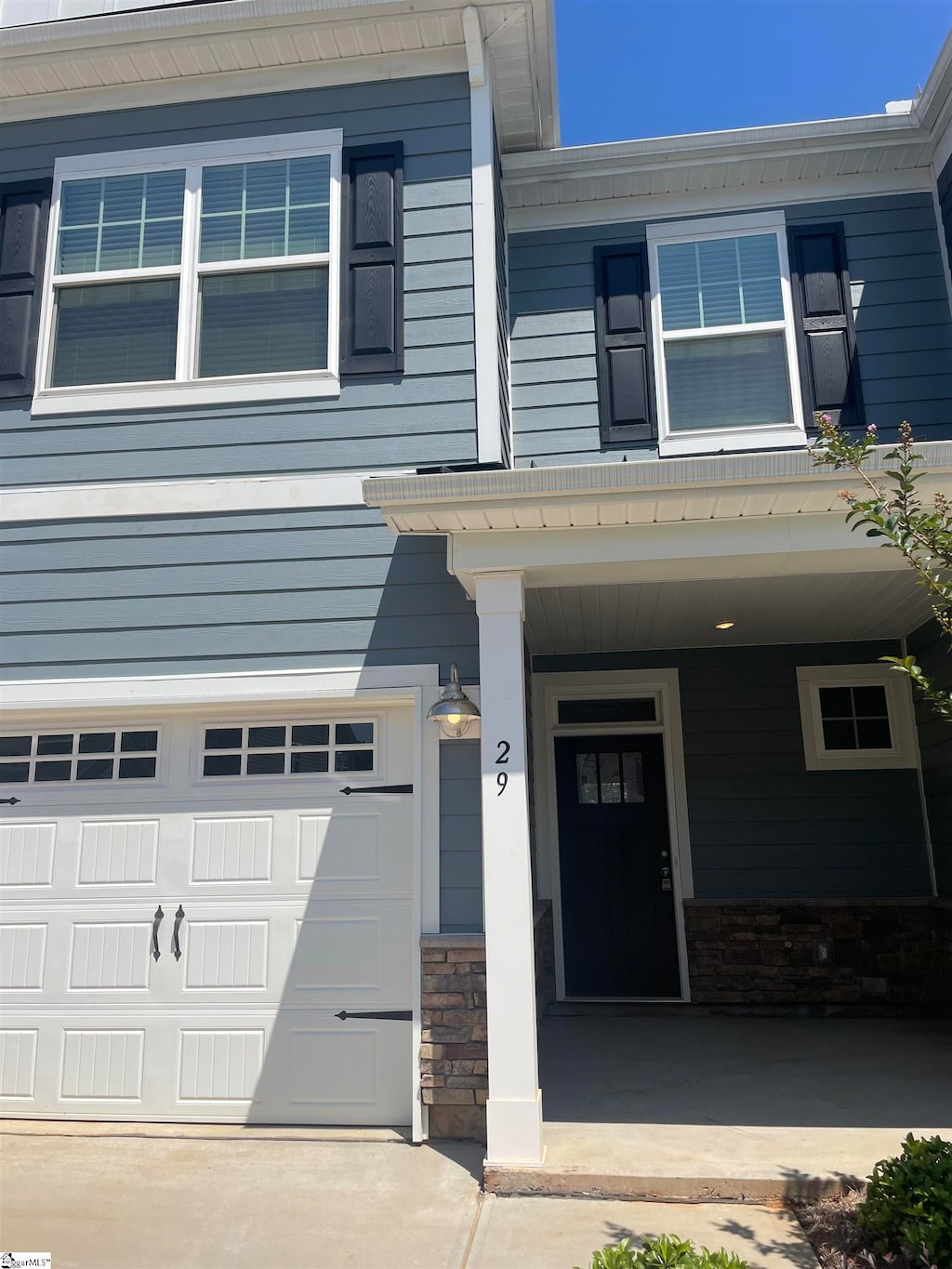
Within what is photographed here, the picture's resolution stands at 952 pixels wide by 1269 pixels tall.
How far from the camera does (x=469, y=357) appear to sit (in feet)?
17.0

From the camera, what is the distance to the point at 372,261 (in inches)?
210

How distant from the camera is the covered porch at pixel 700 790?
4.25 meters

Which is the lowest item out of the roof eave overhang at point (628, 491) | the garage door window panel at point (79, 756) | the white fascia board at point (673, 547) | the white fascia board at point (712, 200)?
the garage door window panel at point (79, 756)

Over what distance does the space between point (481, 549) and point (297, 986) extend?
2337mm

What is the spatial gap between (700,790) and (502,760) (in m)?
3.11

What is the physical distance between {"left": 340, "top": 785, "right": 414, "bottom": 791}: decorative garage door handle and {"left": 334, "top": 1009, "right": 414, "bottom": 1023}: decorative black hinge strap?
1046 millimetres

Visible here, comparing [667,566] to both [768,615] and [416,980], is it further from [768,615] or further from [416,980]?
[416,980]

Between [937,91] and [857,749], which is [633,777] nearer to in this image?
[857,749]

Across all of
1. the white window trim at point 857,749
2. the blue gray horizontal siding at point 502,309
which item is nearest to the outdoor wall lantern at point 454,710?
the blue gray horizontal siding at point 502,309

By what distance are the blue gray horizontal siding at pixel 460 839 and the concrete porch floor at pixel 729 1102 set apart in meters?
0.97

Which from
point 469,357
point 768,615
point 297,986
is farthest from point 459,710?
point 768,615

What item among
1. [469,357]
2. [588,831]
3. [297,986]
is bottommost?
[297,986]

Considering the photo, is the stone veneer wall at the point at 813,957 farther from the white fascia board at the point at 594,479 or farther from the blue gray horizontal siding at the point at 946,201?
the blue gray horizontal siding at the point at 946,201

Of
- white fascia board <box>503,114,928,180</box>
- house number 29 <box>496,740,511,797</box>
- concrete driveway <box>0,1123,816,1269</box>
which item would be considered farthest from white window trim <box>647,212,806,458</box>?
concrete driveway <box>0,1123,816,1269</box>
